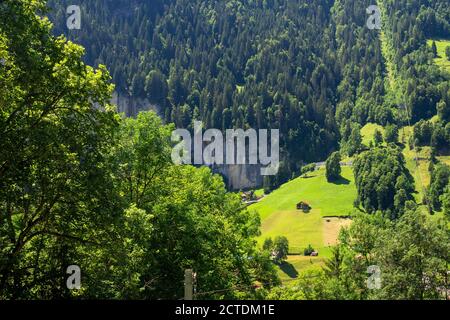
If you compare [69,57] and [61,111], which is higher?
[69,57]

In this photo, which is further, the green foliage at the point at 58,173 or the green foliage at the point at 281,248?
the green foliage at the point at 281,248

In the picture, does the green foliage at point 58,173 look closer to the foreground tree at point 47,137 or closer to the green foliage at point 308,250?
the foreground tree at point 47,137

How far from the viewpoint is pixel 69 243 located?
29.1m

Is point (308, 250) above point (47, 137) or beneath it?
beneath

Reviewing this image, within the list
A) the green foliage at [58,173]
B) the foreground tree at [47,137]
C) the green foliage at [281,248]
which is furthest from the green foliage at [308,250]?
the foreground tree at [47,137]

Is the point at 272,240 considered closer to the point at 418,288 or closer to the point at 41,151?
the point at 418,288

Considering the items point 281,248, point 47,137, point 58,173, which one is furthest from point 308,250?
point 47,137

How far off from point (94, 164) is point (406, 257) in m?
36.7

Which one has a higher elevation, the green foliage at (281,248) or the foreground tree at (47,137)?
the foreground tree at (47,137)

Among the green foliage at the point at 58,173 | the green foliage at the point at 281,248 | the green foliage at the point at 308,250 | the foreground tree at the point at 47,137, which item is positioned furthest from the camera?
the green foliage at the point at 308,250

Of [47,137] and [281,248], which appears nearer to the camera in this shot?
[47,137]

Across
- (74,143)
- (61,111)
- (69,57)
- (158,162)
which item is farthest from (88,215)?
(158,162)

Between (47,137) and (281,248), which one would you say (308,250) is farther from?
(47,137)

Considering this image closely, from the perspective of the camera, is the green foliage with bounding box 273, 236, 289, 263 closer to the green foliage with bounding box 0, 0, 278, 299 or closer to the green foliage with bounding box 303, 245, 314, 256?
the green foliage with bounding box 303, 245, 314, 256
